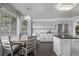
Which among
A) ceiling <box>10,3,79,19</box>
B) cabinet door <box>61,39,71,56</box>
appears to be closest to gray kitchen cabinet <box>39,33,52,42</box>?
ceiling <box>10,3,79,19</box>

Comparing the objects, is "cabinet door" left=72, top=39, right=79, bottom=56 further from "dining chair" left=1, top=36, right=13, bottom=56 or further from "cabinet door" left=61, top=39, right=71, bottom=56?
"dining chair" left=1, top=36, right=13, bottom=56

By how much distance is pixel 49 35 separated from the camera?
9.27 meters

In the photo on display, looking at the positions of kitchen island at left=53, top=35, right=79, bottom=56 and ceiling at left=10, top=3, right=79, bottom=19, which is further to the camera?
ceiling at left=10, top=3, right=79, bottom=19

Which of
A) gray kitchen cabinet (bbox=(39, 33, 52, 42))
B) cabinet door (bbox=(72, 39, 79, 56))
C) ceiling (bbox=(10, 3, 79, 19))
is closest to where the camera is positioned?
cabinet door (bbox=(72, 39, 79, 56))

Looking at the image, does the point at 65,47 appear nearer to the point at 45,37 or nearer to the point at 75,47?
the point at 75,47

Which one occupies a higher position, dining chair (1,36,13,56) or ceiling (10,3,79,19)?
ceiling (10,3,79,19)

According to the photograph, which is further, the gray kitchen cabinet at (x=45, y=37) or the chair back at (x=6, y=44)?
the gray kitchen cabinet at (x=45, y=37)

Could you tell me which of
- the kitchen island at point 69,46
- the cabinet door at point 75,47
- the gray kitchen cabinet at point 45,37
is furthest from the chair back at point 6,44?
the gray kitchen cabinet at point 45,37

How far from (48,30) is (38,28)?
3.40 ft

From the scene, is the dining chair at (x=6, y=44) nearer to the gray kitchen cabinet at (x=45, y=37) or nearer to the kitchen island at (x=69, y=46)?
the kitchen island at (x=69, y=46)

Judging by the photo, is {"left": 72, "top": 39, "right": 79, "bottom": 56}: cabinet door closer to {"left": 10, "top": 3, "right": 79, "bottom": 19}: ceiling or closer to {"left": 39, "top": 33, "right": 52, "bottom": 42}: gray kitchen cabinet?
{"left": 10, "top": 3, "right": 79, "bottom": 19}: ceiling

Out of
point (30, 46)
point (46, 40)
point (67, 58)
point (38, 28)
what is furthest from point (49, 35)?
point (67, 58)

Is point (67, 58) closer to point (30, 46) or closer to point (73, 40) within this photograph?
point (73, 40)

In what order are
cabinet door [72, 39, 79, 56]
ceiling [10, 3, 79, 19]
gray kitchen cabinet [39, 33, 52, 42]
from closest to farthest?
cabinet door [72, 39, 79, 56]
ceiling [10, 3, 79, 19]
gray kitchen cabinet [39, 33, 52, 42]
